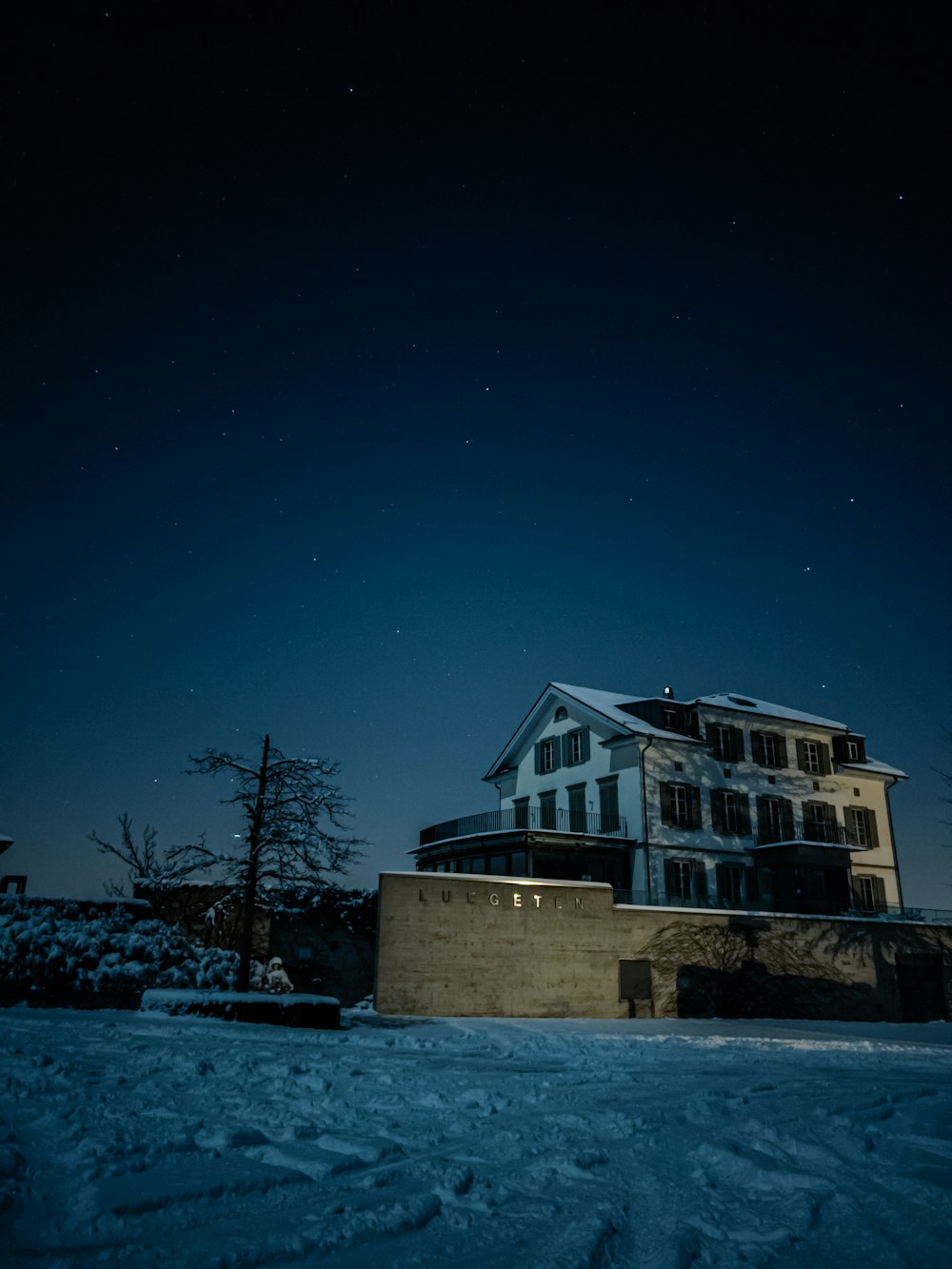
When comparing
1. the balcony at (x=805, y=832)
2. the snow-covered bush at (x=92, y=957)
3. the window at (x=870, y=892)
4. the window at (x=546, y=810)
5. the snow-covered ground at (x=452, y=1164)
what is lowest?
the snow-covered ground at (x=452, y=1164)

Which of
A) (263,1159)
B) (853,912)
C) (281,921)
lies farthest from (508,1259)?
(853,912)

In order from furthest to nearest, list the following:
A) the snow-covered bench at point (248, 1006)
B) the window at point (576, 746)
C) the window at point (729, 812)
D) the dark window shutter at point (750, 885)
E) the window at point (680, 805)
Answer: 1. the window at point (576, 746)
2. the window at point (729, 812)
3. the dark window shutter at point (750, 885)
4. the window at point (680, 805)
5. the snow-covered bench at point (248, 1006)

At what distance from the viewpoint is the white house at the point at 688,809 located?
101ft

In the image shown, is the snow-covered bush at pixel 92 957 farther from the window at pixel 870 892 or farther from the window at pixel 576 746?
the window at pixel 870 892

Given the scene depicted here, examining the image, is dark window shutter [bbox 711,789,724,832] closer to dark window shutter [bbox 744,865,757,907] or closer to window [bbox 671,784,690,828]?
window [bbox 671,784,690,828]

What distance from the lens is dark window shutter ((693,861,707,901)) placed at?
31411 mm

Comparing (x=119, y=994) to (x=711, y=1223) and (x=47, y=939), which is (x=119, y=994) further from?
(x=711, y=1223)

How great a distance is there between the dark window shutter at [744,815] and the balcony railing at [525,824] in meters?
5.34

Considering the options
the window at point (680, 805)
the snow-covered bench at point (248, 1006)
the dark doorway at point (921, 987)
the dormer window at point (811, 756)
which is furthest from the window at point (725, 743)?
the snow-covered bench at point (248, 1006)

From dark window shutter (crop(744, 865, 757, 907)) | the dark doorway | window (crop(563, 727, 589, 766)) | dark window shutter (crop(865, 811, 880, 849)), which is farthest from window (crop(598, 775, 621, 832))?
dark window shutter (crop(865, 811, 880, 849))

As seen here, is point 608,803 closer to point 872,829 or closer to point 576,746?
point 576,746

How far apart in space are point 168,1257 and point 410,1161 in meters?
2.03

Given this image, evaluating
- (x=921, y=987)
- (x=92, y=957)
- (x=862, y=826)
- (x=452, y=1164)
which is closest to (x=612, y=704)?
(x=862, y=826)

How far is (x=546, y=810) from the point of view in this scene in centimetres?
3447
